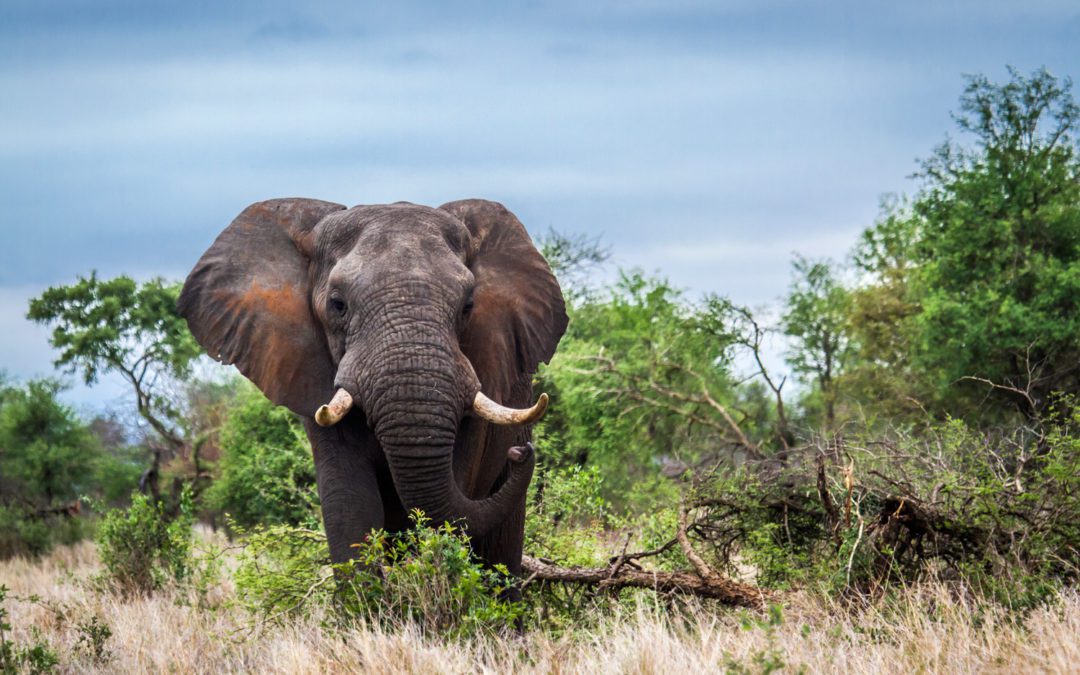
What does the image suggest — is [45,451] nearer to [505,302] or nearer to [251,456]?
[251,456]

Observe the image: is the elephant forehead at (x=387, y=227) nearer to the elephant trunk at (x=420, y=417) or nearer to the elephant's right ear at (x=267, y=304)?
the elephant's right ear at (x=267, y=304)

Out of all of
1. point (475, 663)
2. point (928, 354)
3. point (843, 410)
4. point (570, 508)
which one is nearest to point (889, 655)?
point (475, 663)

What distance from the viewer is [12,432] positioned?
2983 centimetres

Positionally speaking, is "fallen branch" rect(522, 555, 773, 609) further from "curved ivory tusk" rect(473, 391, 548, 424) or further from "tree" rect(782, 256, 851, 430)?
"tree" rect(782, 256, 851, 430)

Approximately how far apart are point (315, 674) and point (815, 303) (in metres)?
24.7

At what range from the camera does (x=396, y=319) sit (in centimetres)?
750

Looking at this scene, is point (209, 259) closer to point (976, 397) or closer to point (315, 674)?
point (315, 674)

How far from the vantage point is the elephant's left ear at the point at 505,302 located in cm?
838

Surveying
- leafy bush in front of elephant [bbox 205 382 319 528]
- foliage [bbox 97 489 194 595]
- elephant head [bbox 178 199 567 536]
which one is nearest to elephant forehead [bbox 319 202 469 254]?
elephant head [bbox 178 199 567 536]

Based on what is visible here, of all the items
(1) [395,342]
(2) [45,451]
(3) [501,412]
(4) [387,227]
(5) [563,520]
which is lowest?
(2) [45,451]

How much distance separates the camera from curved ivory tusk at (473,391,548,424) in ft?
24.7

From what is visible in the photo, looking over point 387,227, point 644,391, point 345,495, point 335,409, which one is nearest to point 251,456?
point 644,391

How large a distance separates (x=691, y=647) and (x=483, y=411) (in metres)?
→ 2.01

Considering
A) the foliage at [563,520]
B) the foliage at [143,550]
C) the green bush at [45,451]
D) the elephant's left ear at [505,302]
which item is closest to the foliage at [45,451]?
the green bush at [45,451]
